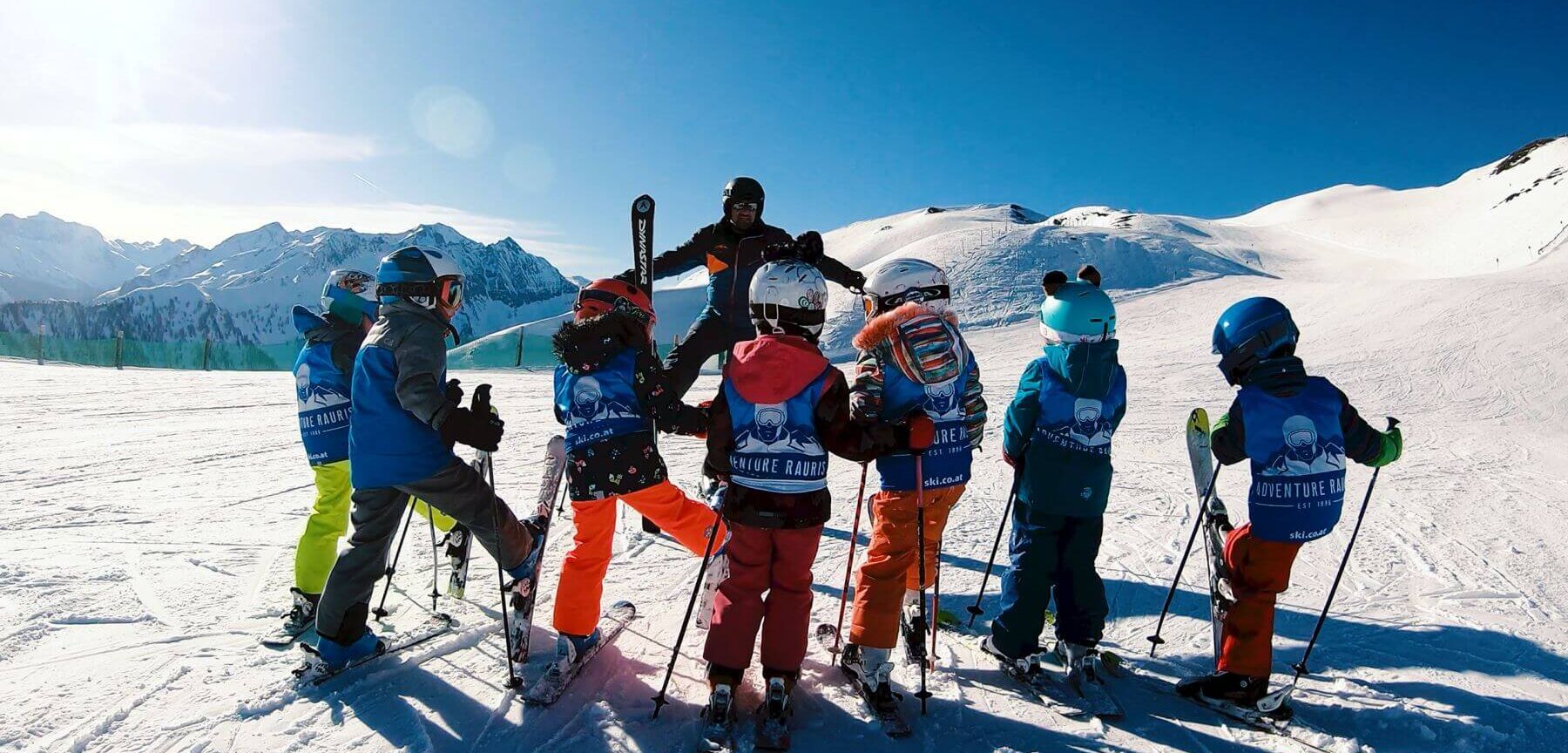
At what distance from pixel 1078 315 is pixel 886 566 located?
1463mm

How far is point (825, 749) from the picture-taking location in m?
2.89

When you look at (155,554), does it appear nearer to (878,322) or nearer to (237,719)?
(237,719)

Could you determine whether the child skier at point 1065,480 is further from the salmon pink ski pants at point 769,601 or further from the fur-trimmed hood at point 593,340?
the fur-trimmed hood at point 593,340

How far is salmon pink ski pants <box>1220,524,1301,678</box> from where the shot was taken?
310 centimetres

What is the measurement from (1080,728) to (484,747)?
2479 mm

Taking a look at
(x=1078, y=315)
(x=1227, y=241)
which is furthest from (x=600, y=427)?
(x=1227, y=241)

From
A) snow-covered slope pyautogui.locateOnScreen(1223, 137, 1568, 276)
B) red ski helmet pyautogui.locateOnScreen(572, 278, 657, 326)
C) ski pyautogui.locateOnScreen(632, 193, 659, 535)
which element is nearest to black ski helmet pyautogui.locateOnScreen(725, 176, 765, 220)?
ski pyautogui.locateOnScreen(632, 193, 659, 535)

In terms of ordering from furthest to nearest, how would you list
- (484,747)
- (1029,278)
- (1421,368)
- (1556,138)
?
(1556,138) < (1029,278) < (1421,368) < (484,747)

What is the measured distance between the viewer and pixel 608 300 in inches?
137

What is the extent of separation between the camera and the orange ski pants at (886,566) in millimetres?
3127

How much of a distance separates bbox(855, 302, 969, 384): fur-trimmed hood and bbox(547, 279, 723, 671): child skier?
947 millimetres

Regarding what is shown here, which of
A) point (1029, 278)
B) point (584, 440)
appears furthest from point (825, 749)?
point (1029, 278)

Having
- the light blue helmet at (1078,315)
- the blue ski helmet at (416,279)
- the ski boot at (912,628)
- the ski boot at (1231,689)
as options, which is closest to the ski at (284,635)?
the blue ski helmet at (416,279)

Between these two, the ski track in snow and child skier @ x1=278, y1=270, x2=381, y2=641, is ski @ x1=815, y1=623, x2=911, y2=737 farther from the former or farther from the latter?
child skier @ x1=278, y1=270, x2=381, y2=641
